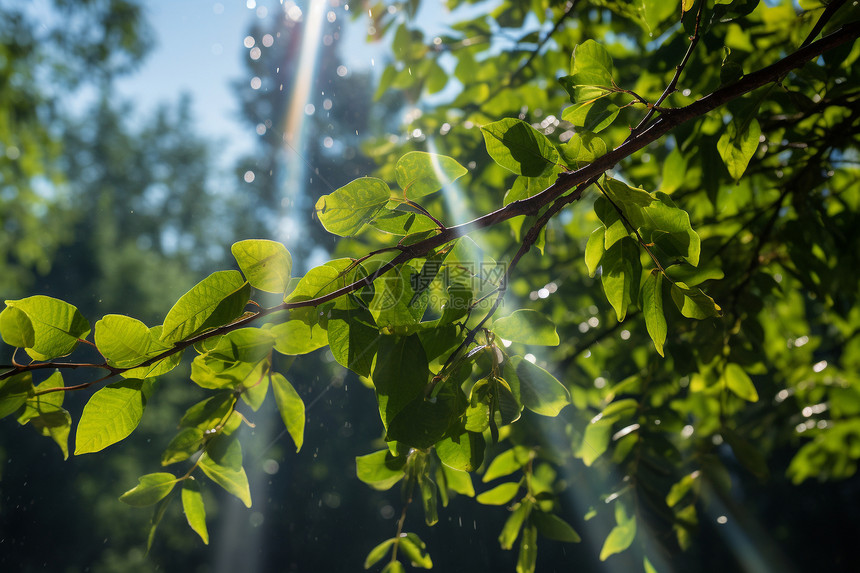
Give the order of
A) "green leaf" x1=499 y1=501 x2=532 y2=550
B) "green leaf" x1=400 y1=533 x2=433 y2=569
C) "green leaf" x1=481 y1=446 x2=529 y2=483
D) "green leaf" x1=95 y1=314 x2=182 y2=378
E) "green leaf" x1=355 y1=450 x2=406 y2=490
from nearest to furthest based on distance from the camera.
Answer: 1. "green leaf" x1=95 y1=314 x2=182 y2=378
2. "green leaf" x1=355 y1=450 x2=406 y2=490
3. "green leaf" x1=400 y1=533 x2=433 y2=569
4. "green leaf" x1=499 y1=501 x2=532 y2=550
5. "green leaf" x1=481 y1=446 x2=529 y2=483

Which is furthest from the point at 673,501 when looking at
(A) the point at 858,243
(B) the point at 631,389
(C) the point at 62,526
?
(C) the point at 62,526

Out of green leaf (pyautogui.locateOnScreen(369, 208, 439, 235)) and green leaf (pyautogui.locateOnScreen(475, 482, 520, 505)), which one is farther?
green leaf (pyautogui.locateOnScreen(475, 482, 520, 505))

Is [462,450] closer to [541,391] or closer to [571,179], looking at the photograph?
[541,391]

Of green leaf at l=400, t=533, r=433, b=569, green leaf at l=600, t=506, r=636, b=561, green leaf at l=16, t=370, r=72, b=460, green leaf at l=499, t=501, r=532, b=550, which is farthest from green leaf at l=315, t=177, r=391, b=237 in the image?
green leaf at l=600, t=506, r=636, b=561

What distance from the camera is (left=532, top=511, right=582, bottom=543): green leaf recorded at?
3.37 feet

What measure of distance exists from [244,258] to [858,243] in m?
1.56

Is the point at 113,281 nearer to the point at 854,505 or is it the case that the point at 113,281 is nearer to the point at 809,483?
the point at 809,483

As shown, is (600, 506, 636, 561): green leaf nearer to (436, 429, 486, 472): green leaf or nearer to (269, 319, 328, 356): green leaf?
(436, 429, 486, 472): green leaf

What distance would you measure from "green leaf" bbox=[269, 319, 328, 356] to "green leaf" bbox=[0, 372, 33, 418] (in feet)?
1.07

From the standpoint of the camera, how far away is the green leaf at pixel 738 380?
4.15ft

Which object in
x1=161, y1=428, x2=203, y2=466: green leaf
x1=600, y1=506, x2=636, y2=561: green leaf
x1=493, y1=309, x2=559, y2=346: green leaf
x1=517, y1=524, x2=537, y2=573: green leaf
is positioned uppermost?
x1=161, y1=428, x2=203, y2=466: green leaf

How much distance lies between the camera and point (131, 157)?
17.1 meters

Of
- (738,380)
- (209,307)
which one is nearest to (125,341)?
(209,307)

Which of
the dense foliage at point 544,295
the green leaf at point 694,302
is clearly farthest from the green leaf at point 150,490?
the green leaf at point 694,302
